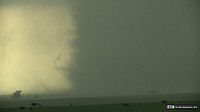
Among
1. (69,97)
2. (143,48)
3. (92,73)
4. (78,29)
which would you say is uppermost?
(78,29)

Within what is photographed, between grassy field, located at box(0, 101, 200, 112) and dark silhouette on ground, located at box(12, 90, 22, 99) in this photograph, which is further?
dark silhouette on ground, located at box(12, 90, 22, 99)

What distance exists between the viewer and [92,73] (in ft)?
8.50

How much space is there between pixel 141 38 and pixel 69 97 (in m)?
0.71

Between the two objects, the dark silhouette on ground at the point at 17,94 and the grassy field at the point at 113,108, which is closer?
the grassy field at the point at 113,108

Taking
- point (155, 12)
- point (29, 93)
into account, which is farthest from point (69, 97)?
point (155, 12)

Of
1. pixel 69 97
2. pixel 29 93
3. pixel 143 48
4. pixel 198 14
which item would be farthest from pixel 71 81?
pixel 198 14

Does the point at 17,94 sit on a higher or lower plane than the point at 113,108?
higher

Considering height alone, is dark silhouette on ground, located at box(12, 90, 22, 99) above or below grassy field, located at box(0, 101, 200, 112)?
above

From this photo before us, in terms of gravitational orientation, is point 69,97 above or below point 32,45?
below

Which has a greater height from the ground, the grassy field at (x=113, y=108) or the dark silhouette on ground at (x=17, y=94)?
the dark silhouette on ground at (x=17, y=94)

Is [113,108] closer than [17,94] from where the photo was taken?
Yes

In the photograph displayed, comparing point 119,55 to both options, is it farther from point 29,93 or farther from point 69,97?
point 29,93

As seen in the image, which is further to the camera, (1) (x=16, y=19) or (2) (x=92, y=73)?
(1) (x=16, y=19)

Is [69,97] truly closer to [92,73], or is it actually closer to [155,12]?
[92,73]
